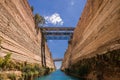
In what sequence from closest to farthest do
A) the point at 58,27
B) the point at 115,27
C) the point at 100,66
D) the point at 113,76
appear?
1. the point at 113,76
2. the point at 115,27
3. the point at 100,66
4. the point at 58,27

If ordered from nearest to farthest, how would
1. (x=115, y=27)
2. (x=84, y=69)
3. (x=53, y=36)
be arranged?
(x=115, y=27) < (x=84, y=69) < (x=53, y=36)

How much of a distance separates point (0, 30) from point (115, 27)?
5.53 metres

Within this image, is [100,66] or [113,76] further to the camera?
[100,66]

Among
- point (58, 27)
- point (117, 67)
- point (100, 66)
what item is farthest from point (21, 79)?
point (58, 27)

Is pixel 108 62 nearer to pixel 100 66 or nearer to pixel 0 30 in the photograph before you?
pixel 100 66

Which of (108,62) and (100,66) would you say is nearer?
(108,62)

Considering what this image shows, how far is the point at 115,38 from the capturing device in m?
8.37

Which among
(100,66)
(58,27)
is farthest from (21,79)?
(58,27)

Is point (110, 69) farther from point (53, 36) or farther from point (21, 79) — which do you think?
point (53, 36)

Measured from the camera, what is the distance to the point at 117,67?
6980 millimetres

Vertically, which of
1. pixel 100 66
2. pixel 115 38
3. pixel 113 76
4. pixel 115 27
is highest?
pixel 115 27

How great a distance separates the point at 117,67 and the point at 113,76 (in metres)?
0.67

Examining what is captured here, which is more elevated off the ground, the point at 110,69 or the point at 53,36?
the point at 53,36

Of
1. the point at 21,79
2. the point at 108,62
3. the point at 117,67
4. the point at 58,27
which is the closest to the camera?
the point at 117,67
